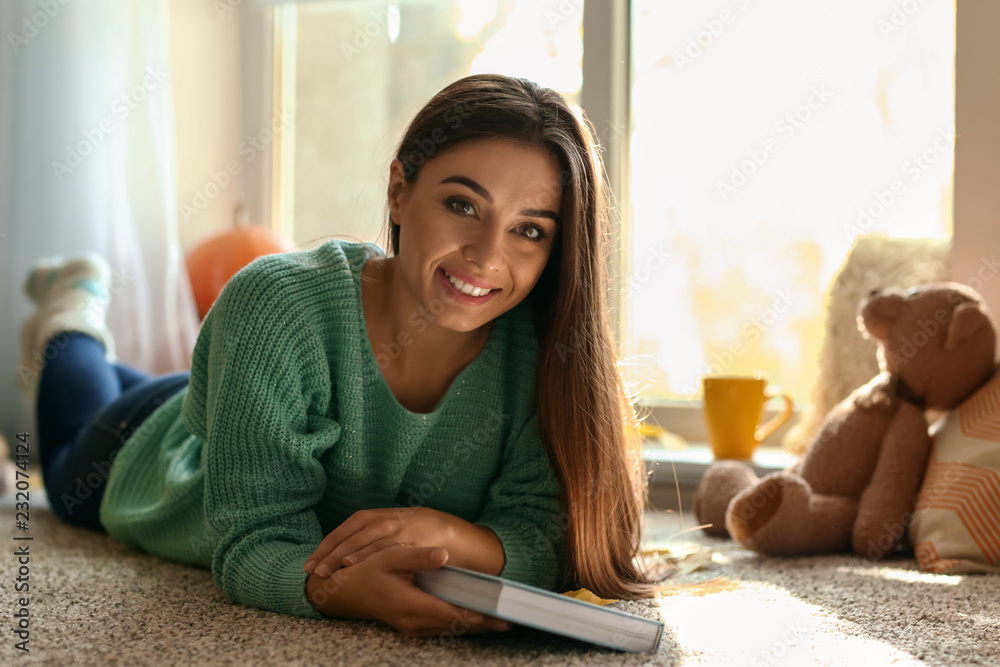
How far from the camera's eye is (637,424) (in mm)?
1065

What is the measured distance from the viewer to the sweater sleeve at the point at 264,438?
88cm

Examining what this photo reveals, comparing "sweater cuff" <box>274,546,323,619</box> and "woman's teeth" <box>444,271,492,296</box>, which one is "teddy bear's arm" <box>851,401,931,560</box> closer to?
"woman's teeth" <box>444,271,492,296</box>

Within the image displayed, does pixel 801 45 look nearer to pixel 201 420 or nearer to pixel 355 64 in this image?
pixel 355 64

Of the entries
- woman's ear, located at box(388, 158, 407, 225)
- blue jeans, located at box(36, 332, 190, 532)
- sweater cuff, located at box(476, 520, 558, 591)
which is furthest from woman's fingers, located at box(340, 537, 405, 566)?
blue jeans, located at box(36, 332, 190, 532)

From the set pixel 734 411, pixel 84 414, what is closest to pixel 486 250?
pixel 734 411

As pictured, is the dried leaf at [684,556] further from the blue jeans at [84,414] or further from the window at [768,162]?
the blue jeans at [84,414]

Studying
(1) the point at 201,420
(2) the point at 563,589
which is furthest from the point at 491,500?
(1) the point at 201,420

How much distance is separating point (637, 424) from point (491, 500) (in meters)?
0.20

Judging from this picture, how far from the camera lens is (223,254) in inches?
75.5

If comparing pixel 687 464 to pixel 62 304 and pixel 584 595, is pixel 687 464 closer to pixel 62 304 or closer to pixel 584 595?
pixel 584 595

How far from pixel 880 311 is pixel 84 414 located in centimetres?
125

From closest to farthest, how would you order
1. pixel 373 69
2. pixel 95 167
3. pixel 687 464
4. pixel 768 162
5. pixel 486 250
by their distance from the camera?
pixel 486 250 < pixel 687 464 < pixel 768 162 < pixel 95 167 < pixel 373 69

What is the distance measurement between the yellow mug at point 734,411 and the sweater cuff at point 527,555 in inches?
26.0

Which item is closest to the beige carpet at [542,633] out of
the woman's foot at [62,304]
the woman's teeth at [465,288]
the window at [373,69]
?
the woman's teeth at [465,288]
